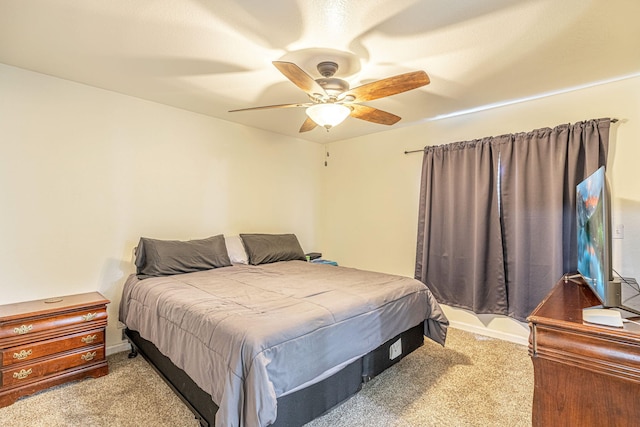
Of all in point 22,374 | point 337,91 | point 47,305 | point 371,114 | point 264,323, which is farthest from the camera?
point 371,114

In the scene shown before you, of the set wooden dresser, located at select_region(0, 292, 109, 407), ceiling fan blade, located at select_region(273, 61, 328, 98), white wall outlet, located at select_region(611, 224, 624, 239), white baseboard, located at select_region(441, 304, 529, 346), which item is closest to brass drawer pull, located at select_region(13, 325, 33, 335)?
wooden dresser, located at select_region(0, 292, 109, 407)

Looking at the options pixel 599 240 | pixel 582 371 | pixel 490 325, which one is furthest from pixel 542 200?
pixel 582 371

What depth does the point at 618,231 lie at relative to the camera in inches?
100

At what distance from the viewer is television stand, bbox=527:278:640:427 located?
1.13 m

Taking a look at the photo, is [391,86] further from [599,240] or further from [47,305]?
[47,305]

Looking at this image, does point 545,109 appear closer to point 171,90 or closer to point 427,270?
point 427,270

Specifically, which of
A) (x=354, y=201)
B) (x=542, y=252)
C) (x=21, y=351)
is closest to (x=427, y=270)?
(x=542, y=252)

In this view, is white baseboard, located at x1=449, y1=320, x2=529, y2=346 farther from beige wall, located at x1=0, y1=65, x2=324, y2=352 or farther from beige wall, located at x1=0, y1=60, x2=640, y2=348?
beige wall, located at x1=0, y1=65, x2=324, y2=352

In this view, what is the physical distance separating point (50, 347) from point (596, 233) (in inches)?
136

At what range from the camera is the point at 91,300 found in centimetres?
245

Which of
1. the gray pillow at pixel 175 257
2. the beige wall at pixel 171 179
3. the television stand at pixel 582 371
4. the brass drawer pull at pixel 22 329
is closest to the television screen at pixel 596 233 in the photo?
the television stand at pixel 582 371

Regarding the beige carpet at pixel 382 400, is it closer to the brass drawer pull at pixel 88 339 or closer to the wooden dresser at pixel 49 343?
the wooden dresser at pixel 49 343

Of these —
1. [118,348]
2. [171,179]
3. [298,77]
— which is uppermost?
[298,77]

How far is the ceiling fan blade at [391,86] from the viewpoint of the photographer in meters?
1.89
